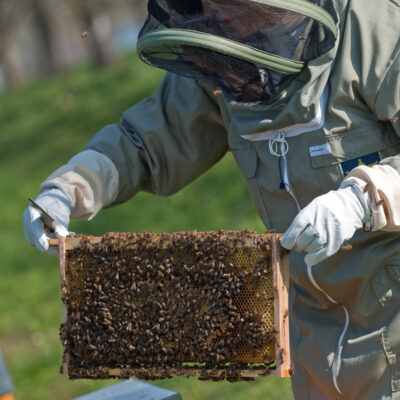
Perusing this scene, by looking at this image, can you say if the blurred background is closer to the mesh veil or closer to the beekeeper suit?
the mesh veil

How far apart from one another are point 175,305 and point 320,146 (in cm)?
83

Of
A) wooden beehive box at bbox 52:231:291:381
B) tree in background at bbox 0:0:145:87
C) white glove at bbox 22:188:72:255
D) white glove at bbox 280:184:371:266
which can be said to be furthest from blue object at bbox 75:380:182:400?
tree in background at bbox 0:0:145:87

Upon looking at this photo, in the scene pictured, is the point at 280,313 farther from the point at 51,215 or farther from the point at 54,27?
the point at 54,27

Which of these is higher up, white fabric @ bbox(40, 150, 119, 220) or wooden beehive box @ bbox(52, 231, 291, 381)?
white fabric @ bbox(40, 150, 119, 220)

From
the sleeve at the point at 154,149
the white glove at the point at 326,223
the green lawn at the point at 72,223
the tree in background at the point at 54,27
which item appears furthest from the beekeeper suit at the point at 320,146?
the tree in background at the point at 54,27

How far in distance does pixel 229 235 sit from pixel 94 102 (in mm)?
8806

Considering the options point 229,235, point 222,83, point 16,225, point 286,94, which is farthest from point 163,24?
point 16,225

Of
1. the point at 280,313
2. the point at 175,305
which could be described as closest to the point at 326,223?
the point at 280,313

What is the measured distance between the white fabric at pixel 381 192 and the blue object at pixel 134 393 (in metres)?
1.22

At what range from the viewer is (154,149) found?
11.2 ft

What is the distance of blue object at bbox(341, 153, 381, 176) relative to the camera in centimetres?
283

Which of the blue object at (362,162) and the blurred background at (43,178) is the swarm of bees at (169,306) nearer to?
the blue object at (362,162)

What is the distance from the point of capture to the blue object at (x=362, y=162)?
111 inches

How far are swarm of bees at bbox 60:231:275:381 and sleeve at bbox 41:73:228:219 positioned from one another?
1.54 feet
